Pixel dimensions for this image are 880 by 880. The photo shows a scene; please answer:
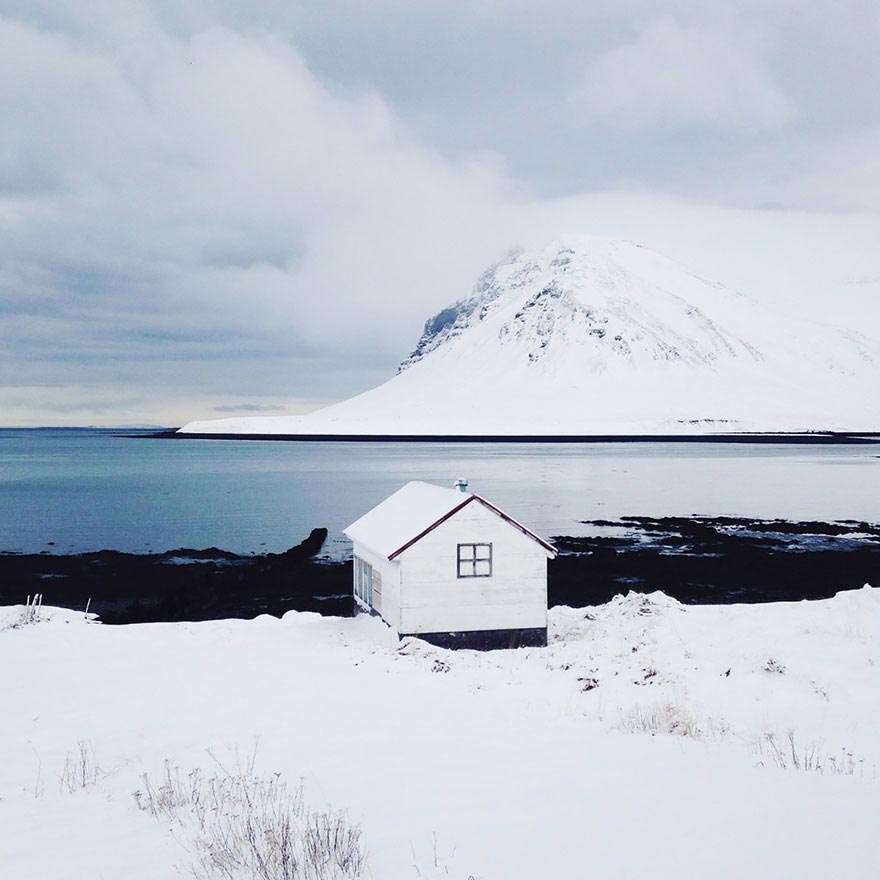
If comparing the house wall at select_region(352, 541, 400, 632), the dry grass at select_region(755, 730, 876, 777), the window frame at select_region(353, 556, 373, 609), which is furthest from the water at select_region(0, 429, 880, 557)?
the dry grass at select_region(755, 730, 876, 777)

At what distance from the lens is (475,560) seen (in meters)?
23.8

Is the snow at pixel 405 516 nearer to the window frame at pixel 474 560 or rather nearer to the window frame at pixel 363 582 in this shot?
the window frame at pixel 363 582

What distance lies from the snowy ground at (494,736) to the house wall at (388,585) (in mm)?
638

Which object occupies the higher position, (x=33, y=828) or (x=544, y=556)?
(x=544, y=556)

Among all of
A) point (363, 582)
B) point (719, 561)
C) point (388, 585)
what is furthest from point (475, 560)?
point (719, 561)

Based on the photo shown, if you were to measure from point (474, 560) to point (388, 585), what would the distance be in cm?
281

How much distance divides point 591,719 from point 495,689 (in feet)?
11.5

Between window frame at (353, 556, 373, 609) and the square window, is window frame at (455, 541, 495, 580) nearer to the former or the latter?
the square window

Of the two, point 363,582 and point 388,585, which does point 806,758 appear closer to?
point 388,585

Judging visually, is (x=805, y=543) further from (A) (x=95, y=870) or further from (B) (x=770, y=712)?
(A) (x=95, y=870)

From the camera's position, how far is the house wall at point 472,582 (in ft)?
76.9

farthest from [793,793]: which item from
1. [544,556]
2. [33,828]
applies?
[544,556]

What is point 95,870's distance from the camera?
8109 millimetres

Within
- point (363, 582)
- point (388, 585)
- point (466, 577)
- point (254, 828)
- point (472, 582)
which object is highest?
point (466, 577)
